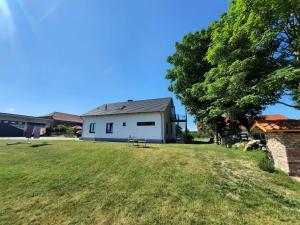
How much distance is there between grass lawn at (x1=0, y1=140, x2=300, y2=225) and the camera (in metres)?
4.28

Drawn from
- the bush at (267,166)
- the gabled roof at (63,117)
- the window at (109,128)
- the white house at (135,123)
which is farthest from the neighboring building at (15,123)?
the bush at (267,166)

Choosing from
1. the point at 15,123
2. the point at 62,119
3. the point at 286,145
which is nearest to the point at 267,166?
the point at 286,145

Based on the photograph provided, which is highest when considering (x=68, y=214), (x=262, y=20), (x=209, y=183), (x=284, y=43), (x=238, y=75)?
(x=262, y=20)

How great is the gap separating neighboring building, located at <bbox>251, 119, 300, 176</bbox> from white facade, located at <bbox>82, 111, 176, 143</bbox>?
12.2m

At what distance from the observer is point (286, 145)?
656 centimetres

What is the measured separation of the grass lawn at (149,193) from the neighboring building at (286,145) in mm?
515

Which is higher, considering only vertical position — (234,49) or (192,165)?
(234,49)

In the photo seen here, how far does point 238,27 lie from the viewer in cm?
917

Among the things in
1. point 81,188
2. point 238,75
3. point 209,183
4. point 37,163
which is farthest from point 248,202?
point 37,163

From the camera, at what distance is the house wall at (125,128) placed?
1931 cm

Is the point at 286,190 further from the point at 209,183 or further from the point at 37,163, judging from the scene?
the point at 37,163

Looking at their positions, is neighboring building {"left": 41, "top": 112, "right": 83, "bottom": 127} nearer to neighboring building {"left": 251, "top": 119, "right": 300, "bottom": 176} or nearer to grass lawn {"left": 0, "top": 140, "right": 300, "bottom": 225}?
grass lawn {"left": 0, "top": 140, "right": 300, "bottom": 225}

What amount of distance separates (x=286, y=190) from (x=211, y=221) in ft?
10.3

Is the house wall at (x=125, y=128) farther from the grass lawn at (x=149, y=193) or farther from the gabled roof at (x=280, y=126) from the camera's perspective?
the gabled roof at (x=280, y=126)
